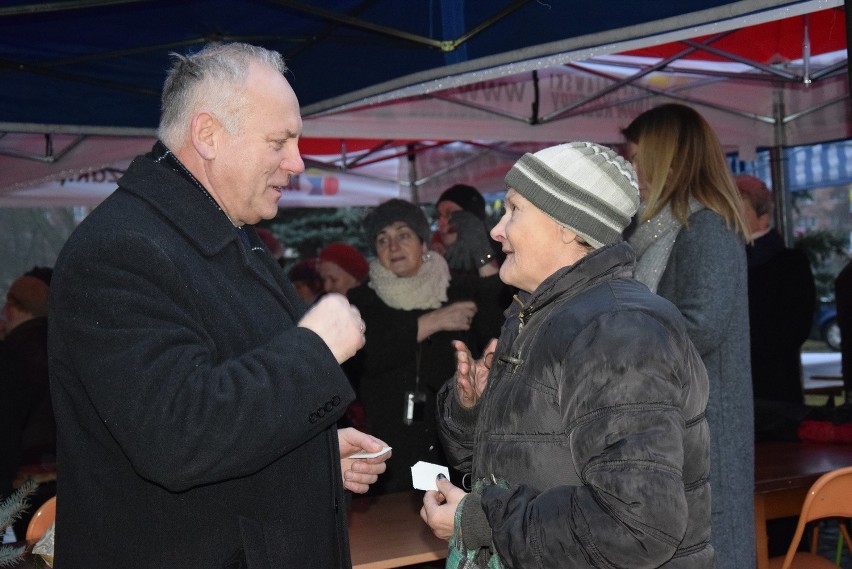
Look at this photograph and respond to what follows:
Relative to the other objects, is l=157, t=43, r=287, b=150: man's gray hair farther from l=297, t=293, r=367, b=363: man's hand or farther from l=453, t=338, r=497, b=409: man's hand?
l=453, t=338, r=497, b=409: man's hand

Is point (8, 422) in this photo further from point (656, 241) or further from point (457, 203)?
point (656, 241)

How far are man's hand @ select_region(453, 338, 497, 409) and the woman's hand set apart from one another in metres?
1.92

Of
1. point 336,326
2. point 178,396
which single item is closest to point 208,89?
point 336,326

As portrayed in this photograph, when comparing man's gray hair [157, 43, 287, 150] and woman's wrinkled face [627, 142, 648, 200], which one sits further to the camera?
woman's wrinkled face [627, 142, 648, 200]

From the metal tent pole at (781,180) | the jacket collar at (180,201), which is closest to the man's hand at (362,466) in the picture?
the jacket collar at (180,201)

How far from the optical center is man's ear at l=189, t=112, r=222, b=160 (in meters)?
1.80

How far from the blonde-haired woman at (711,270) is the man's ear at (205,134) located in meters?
1.67

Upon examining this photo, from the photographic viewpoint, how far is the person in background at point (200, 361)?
1.52m

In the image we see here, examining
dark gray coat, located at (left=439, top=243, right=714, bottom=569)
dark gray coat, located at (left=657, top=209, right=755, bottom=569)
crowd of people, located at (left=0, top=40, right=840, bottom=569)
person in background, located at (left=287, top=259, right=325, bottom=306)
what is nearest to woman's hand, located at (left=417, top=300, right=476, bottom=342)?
dark gray coat, located at (left=657, top=209, right=755, bottom=569)

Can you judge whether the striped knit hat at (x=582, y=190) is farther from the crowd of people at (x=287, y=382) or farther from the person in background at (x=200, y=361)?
the person in background at (x=200, y=361)

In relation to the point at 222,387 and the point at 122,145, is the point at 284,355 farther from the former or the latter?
the point at 122,145

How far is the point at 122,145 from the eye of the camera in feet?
20.5

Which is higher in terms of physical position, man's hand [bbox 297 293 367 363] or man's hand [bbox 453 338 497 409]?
man's hand [bbox 297 293 367 363]

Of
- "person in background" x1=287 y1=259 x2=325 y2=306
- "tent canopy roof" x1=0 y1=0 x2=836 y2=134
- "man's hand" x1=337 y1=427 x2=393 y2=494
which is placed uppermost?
"tent canopy roof" x1=0 y1=0 x2=836 y2=134
